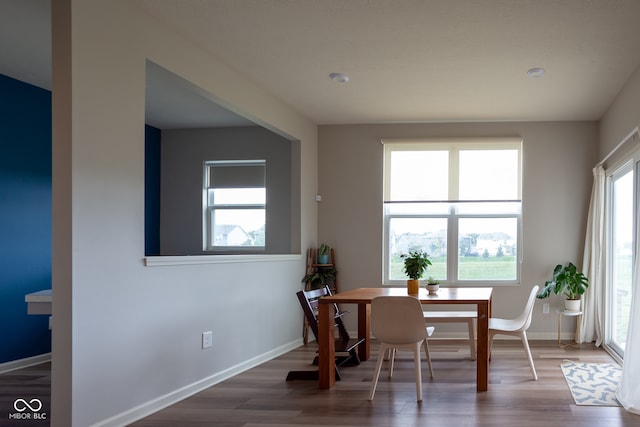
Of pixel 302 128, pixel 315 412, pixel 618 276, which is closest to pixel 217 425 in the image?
pixel 315 412

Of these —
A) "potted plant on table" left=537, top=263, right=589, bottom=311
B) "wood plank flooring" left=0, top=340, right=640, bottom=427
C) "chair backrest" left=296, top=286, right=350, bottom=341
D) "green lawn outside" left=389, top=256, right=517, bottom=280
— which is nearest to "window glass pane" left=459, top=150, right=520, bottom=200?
"green lawn outside" left=389, top=256, right=517, bottom=280

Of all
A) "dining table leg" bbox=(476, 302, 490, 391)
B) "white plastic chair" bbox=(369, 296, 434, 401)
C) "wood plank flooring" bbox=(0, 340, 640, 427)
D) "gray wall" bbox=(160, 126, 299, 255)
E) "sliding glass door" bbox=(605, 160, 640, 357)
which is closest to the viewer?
"wood plank flooring" bbox=(0, 340, 640, 427)

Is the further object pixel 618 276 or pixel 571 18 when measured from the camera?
pixel 618 276

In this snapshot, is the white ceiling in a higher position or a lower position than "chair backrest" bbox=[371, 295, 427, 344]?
higher

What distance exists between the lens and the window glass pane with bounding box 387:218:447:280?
734cm

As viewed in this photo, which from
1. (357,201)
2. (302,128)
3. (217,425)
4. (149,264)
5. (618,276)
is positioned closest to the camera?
(217,425)

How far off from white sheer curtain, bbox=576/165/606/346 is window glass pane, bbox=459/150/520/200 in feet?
2.94

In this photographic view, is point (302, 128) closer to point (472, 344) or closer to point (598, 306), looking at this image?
point (472, 344)

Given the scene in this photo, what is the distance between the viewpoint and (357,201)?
24.5ft

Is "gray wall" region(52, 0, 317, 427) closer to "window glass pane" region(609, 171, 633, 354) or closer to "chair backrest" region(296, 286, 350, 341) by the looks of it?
"chair backrest" region(296, 286, 350, 341)

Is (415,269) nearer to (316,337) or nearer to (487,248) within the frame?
(316,337)

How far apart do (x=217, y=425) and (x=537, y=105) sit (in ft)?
15.2

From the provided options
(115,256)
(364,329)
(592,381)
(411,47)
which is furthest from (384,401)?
(411,47)

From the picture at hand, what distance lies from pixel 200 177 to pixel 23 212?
100 inches
